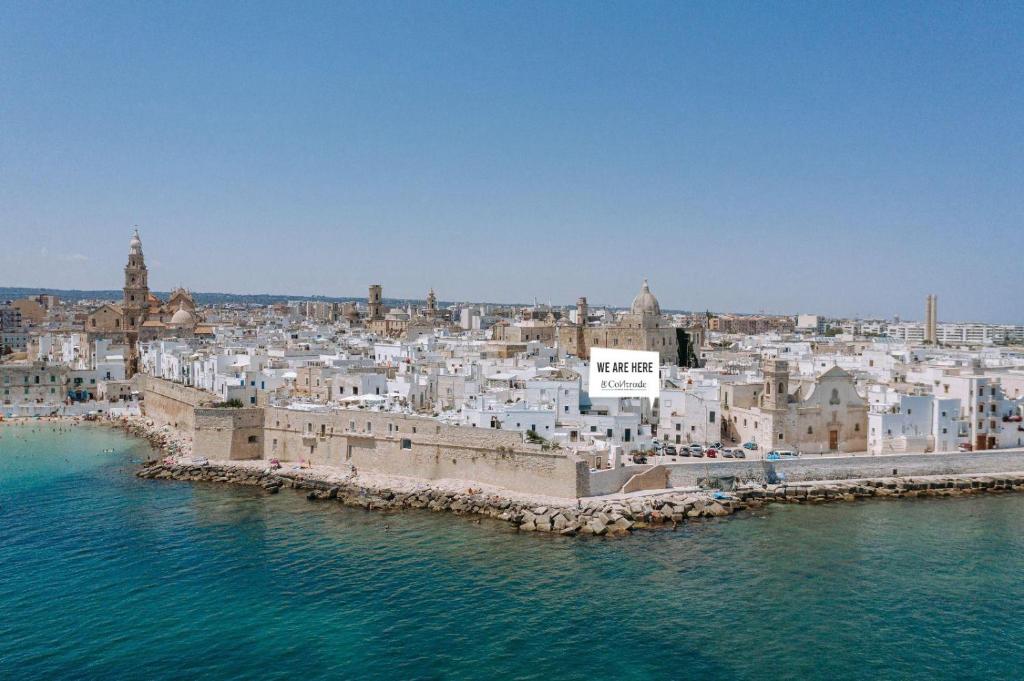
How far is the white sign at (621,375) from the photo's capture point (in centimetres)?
2972

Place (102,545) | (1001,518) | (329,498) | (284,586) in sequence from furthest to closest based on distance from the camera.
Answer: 1. (329,498)
2. (1001,518)
3. (102,545)
4. (284,586)

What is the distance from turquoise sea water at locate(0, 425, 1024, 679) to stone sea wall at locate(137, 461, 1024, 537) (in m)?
0.74

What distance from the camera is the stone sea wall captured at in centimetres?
2181

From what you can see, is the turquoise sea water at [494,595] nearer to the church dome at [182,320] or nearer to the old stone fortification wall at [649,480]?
the old stone fortification wall at [649,480]

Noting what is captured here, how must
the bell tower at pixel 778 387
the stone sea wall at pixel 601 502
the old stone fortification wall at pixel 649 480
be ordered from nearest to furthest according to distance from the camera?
the stone sea wall at pixel 601 502
the old stone fortification wall at pixel 649 480
the bell tower at pixel 778 387

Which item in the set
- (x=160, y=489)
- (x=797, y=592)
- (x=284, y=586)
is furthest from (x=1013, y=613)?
(x=160, y=489)

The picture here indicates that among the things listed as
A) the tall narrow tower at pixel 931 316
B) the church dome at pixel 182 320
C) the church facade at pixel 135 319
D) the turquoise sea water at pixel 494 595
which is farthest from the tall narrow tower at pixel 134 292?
the tall narrow tower at pixel 931 316

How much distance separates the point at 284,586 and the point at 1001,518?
816 inches

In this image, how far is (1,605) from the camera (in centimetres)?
1659

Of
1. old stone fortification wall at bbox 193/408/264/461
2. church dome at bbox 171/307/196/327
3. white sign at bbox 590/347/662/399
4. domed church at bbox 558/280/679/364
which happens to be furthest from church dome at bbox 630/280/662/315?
church dome at bbox 171/307/196/327

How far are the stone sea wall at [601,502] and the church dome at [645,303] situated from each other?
23577 millimetres

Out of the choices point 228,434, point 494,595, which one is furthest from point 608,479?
point 228,434

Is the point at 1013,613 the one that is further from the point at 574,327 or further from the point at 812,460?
the point at 574,327

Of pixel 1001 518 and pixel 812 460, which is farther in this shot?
pixel 812 460
